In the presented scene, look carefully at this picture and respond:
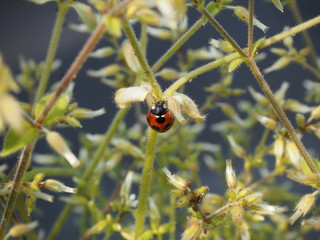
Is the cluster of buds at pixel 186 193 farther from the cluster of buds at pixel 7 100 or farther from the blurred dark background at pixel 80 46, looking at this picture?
the blurred dark background at pixel 80 46

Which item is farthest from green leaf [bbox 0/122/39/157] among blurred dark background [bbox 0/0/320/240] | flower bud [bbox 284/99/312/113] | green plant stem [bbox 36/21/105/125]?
blurred dark background [bbox 0/0/320/240]

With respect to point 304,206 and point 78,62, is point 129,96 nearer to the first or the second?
point 78,62

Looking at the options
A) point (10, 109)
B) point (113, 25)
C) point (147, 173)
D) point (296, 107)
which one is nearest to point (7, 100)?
point (10, 109)

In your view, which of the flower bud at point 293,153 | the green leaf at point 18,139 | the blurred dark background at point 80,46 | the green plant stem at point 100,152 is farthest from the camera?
the blurred dark background at point 80,46

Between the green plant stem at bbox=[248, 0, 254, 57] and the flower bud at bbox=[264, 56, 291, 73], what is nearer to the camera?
the green plant stem at bbox=[248, 0, 254, 57]

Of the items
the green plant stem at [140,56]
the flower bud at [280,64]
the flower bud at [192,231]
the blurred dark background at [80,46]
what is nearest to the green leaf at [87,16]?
the green plant stem at [140,56]

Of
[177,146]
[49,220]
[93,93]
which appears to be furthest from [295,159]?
[93,93]

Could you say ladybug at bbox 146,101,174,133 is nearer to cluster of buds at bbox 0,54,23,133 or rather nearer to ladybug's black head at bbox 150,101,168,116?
ladybug's black head at bbox 150,101,168,116
